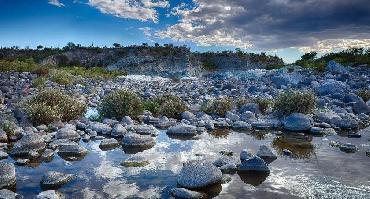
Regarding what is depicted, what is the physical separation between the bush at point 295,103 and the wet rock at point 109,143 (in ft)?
27.3

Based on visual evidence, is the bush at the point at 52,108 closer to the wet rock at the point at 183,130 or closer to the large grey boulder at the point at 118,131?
the large grey boulder at the point at 118,131

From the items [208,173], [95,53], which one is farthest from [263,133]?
[95,53]

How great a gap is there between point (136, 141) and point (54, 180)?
175 inches

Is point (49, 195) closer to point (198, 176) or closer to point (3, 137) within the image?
point (198, 176)

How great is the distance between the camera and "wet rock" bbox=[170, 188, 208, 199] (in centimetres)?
836

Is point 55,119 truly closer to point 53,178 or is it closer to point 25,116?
point 25,116

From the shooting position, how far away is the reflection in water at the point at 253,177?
9.65 m

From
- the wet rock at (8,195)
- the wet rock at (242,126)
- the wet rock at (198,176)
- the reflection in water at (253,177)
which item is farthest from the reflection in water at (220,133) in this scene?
the wet rock at (8,195)

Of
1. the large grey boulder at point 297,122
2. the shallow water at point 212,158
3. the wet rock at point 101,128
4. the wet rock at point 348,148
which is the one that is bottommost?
the shallow water at point 212,158

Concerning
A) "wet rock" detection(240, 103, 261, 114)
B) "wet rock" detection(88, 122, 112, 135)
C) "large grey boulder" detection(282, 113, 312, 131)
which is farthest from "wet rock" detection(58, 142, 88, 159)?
"wet rock" detection(240, 103, 261, 114)

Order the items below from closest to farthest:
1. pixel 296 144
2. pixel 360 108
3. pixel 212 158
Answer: pixel 212 158 → pixel 296 144 → pixel 360 108

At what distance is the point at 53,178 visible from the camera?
924 centimetres

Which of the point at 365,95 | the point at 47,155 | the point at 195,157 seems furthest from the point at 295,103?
the point at 47,155

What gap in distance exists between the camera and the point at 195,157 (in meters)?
12.0
